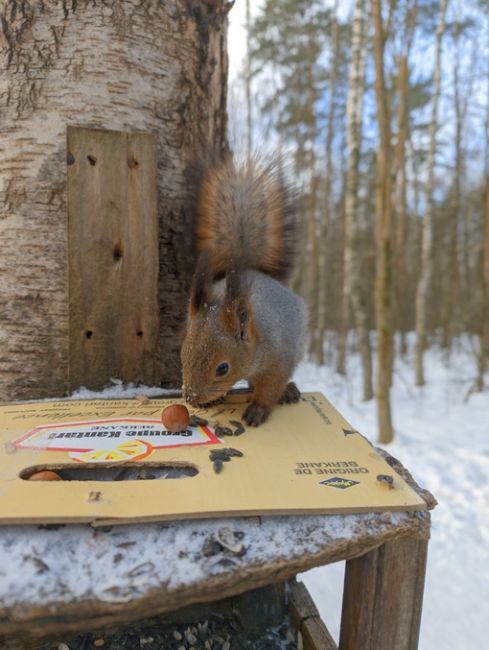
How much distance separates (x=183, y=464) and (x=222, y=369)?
40cm

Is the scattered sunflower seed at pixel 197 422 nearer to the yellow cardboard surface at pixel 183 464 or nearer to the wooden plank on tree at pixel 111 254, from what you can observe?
the yellow cardboard surface at pixel 183 464

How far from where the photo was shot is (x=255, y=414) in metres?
1.10

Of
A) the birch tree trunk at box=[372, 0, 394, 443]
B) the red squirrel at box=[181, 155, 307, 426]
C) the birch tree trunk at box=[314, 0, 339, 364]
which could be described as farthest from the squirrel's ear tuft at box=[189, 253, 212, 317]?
the birch tree trunk at box=[314, 0, 339, 364]

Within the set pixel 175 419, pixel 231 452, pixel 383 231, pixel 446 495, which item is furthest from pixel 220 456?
pixel 383 231

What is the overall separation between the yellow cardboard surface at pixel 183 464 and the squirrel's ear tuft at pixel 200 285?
0.86 ft

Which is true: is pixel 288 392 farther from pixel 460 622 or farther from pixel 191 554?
pixel 460 622

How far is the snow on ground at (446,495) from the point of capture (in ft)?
6.17

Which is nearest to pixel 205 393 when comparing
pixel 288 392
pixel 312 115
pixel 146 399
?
pixel 146 399

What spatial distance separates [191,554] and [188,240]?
3.40 feet

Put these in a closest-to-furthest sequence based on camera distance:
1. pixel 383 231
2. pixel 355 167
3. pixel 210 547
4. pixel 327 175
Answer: pixel 210 547
pixel 383 231
pixel 355 167
pixel 327 175

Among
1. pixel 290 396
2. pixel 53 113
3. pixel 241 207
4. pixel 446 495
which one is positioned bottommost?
pixel 446 495

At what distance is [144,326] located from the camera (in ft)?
4.45

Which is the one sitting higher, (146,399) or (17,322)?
(17,322)

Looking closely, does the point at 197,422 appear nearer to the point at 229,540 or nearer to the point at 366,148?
the point at 229,540
